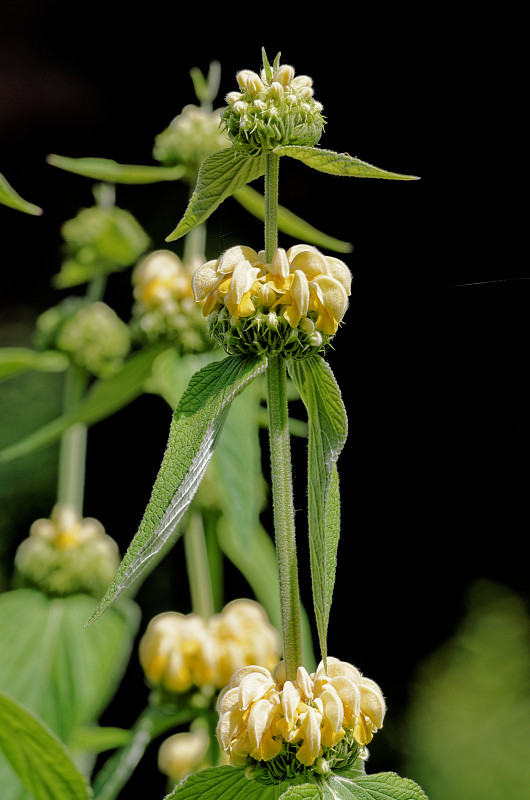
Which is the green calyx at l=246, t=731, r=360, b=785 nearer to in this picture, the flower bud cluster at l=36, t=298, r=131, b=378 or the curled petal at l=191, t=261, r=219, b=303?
the curled petal at l=191, t=261, r=219, b=303

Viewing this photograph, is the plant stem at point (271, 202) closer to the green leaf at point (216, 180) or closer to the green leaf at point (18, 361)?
the green leaf at point (216, 180)

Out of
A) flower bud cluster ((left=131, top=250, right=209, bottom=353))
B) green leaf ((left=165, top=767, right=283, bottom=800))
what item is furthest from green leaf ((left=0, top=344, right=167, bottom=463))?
green leaf ((left=165, top=767, right=283, bottom=800))

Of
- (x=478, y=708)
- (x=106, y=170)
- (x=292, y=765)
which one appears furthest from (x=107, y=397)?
(x=478, y=708)

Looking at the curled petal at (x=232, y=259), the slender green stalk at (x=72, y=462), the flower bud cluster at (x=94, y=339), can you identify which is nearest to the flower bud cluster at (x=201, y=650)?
the slender green stalk at (x=72, y=462)

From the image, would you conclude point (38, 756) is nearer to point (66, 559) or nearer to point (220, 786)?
point (220, 786)

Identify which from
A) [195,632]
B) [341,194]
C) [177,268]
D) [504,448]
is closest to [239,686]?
[195,632]
